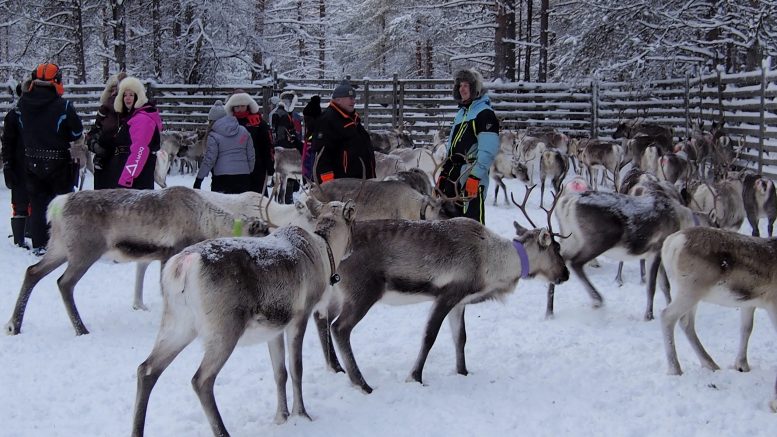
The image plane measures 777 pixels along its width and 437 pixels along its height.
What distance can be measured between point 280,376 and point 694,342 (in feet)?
8.92

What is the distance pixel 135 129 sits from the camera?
22.0 feet

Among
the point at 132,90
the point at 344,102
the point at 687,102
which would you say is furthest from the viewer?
the point at 687,102

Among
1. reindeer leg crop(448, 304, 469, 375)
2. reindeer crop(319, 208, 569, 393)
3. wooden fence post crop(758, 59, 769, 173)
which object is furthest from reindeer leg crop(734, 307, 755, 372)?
wooden fence post crop(758, 59, 769, 173)

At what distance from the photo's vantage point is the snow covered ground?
387 cm

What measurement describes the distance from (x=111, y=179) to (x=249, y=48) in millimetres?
18011

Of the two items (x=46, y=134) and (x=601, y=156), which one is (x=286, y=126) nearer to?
(x=601, y=156)

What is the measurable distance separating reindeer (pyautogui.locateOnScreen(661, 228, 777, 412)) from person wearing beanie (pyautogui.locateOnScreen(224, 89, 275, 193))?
4257 millimetres

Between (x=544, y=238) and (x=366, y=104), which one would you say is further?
(x=366, y=104)

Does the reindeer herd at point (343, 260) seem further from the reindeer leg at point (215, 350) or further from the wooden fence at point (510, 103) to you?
the wooden fence at point (510, 103)

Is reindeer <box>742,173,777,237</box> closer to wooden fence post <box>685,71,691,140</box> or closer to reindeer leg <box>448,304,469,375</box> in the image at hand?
reindeer leg <box>448,304,469,375</box>

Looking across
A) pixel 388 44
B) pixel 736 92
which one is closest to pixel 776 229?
pixel 736 92

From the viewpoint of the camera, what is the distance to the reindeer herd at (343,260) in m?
3.50

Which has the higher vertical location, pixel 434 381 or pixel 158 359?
pixel 158 359

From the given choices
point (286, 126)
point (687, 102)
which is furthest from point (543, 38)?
point (286, 126)
